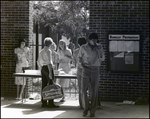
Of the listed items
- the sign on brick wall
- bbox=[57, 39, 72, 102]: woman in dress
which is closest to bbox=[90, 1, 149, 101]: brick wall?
the sign on brick wall

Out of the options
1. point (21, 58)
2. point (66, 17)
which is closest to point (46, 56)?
point (21, 58)

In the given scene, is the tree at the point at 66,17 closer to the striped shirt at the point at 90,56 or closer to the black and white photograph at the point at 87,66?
the black and white photograph at the point at 87,66

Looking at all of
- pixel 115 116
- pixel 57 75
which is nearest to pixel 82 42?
pixel 57 75

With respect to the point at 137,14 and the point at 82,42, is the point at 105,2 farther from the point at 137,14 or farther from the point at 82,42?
the point at 82,42

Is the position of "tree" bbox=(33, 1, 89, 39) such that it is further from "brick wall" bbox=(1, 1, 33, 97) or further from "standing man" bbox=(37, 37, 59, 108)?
"standing man" bbox=(37, 37, 59, 108)

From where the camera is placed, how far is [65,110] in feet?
32.6

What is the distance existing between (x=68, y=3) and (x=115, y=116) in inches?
664

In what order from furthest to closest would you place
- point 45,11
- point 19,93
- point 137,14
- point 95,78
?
1. point 45,11
2. point 19,93
3. point 137,14
4. point 95,78

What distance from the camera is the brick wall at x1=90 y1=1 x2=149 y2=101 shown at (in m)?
11.3

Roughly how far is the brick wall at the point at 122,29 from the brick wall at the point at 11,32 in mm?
2160

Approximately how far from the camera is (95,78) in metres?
8.93

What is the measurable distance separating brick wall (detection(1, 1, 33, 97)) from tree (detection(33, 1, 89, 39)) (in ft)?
39.3

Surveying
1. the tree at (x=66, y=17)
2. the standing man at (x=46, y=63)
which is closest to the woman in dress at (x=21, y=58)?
the standing man at (x=46, y=63)

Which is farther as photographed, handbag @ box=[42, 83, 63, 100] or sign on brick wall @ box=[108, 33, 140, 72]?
sign on brick wall @ box=[108, 33, 140, 72]
